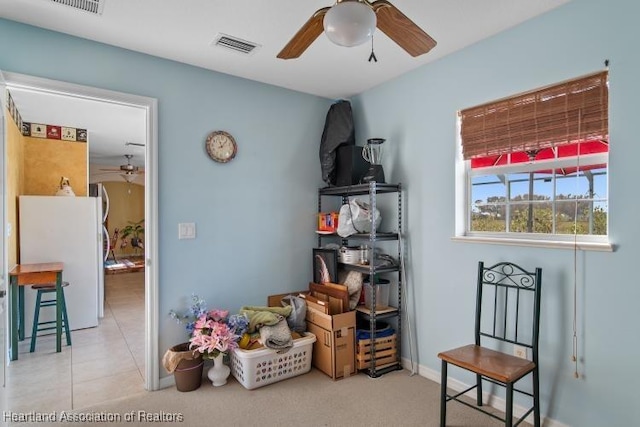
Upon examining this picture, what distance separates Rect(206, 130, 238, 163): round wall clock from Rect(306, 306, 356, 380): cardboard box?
58.8 inches

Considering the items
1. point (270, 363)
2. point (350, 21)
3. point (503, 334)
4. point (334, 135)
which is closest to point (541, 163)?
point (503, 334)

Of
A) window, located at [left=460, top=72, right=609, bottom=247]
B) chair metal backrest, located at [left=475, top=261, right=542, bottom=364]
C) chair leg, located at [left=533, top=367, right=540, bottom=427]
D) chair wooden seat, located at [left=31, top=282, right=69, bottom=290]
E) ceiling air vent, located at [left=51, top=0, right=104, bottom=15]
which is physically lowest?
chair leg, located at [left=533, top=367, right=540, bottom=427]

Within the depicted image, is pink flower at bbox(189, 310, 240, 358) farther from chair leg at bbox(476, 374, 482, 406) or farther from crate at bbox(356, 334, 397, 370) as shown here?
chair leg at bbox(476, 374, 482, 406)

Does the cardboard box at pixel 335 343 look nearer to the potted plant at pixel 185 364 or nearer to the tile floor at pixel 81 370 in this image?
the potted plant at pixel 185 364

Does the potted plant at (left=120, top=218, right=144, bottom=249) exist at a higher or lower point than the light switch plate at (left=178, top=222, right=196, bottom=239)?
lower

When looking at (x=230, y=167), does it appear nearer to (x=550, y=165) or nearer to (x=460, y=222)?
(x=460, y=222)

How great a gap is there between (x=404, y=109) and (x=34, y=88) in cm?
264

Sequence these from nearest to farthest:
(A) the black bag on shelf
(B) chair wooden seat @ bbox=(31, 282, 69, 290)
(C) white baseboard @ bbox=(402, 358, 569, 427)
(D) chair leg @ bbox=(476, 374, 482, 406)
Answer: (C) white baseboard @ bbox=(402, 358, 569, 427), (D) chair leg @ bbox=(476, 374, 482, 406), (A) the black bag on shelf, (B) chair wooden seat @ bbox=(31, 282, 69, 290)

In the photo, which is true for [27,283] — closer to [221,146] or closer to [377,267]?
[221,146]

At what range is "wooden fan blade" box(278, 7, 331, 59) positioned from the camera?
5.09 feet

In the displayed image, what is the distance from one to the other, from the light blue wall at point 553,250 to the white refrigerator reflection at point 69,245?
3.72 meters

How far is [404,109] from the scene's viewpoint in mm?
3080

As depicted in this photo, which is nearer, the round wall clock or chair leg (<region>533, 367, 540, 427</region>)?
chair leg (<region>533, 367, 540, 427</region>)

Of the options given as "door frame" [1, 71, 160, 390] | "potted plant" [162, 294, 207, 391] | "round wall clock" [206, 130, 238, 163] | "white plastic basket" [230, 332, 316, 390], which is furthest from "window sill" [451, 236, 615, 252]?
"door frame" [1, 71, 160, 390]
